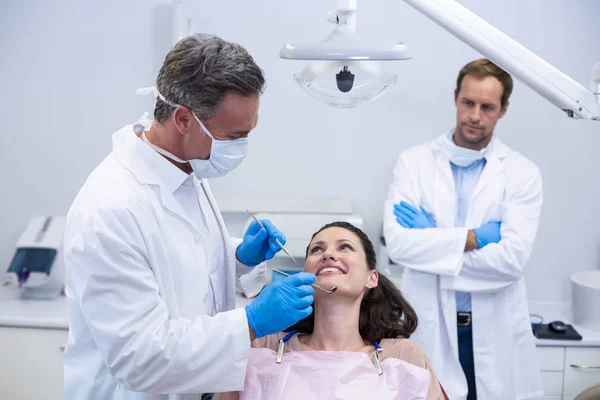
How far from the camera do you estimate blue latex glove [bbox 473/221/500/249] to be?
2250 mm

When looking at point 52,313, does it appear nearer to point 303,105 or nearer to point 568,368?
point 303,105

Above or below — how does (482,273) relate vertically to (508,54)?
below

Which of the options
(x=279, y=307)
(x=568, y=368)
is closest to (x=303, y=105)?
(x=568, y=368)

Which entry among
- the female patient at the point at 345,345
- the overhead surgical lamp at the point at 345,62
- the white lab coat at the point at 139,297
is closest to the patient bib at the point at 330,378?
the female patient at the point at 345,345

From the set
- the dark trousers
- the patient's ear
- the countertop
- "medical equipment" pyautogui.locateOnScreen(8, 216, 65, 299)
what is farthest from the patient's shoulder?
"medical equipment" pyautogui.locateOnScreen(8, 216, 65, 299)

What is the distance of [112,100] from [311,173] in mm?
911

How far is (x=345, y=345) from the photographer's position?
1.87 metres

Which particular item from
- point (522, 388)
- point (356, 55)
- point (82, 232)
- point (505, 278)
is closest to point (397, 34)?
point (505, 278)

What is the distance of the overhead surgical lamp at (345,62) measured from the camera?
127 cm

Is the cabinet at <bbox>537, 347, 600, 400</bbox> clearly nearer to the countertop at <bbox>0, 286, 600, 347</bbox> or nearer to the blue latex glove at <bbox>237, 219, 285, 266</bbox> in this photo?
the countertop at <bbox>0, 286, 600, 347</bbox>

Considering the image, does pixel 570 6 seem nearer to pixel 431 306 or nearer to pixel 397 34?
pixel 397 34

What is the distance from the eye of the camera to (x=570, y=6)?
9.02 ft

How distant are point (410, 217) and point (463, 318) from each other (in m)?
0.38

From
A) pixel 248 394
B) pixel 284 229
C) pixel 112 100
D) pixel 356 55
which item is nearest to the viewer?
pixel 356 55
